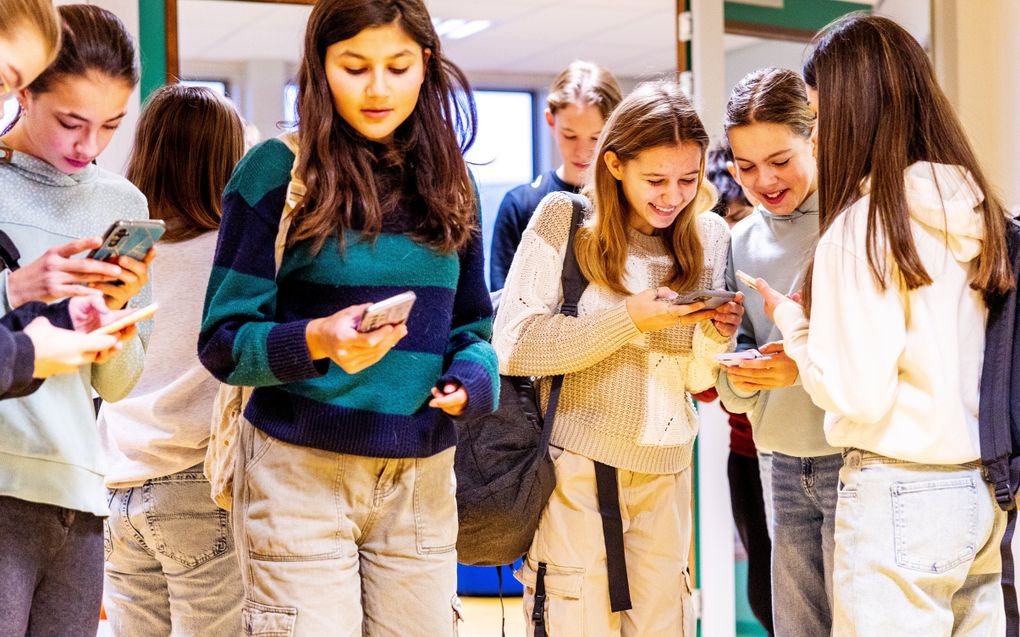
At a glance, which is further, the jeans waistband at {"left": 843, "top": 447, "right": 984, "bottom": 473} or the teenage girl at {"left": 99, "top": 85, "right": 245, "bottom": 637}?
the teenage girl at {"left": 99, "top": 85, "right": 245, "bottom": 637}

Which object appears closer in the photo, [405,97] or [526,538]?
[405,97]

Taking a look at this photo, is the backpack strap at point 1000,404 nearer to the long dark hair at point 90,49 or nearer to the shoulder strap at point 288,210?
the shoulder strap at point 288,210

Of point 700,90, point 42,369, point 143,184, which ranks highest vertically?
point 700,90

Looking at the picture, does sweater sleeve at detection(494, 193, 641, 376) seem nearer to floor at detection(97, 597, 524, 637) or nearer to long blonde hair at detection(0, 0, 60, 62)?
long blonde hair at detection(0, 0, 60, 62)

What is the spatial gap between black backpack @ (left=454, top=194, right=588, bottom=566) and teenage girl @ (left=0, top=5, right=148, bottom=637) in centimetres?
83

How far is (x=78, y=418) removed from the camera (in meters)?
1.96

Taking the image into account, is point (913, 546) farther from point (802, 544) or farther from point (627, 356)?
point (627, 356)

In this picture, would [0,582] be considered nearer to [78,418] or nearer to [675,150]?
[78,418]

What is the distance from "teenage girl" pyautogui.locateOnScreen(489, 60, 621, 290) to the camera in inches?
153

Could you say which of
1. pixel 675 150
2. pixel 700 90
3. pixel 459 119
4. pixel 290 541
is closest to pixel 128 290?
pixel 290 541

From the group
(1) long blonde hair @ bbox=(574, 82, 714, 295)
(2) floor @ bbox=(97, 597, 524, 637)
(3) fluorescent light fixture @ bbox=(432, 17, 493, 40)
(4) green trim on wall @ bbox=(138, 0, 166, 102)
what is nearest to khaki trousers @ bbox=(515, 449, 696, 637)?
(1) long blonde hair @ bbox=(574, 82, 714, 295)

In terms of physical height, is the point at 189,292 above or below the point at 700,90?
below

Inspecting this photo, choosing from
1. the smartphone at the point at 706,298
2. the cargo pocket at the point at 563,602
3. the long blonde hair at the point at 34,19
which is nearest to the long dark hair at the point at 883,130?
the smartphone at the point at 706,298

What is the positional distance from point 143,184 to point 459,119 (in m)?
0.86
